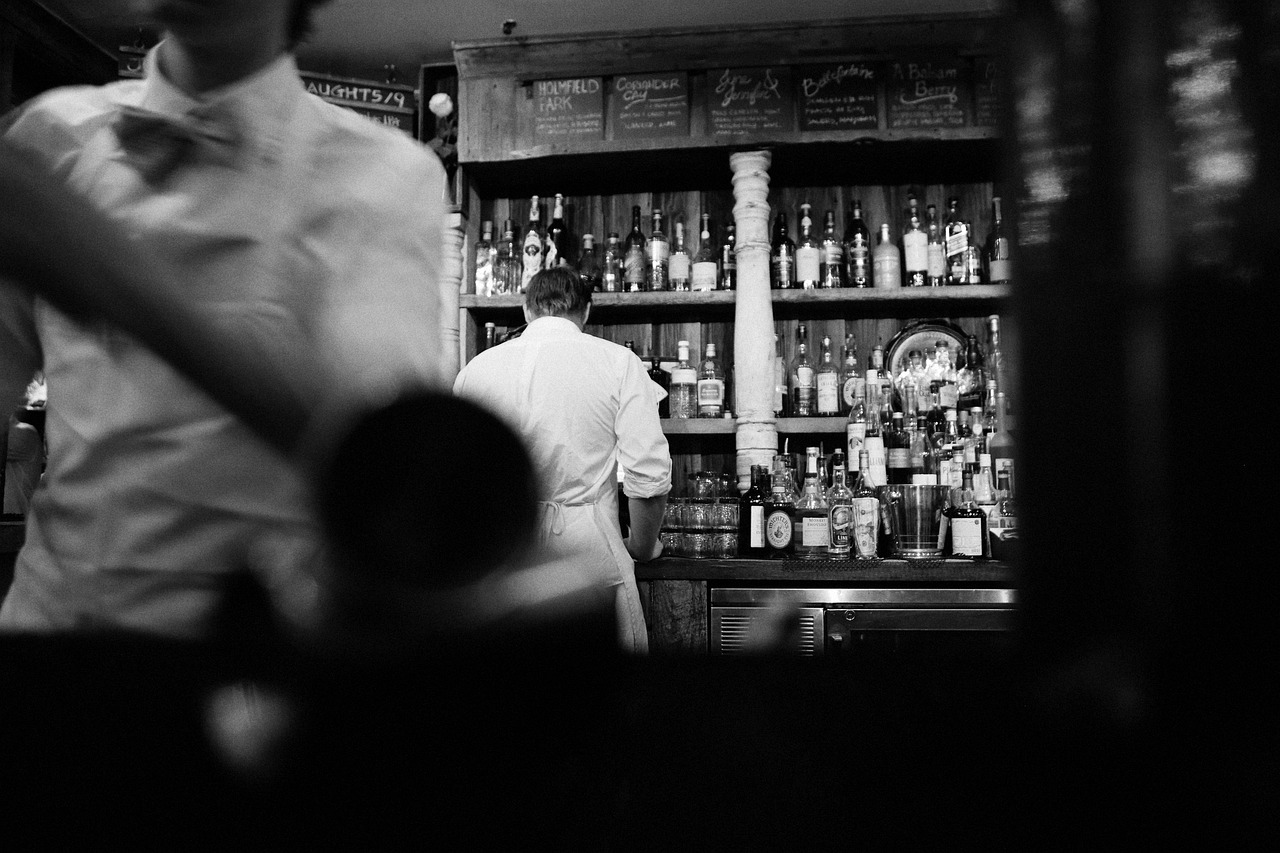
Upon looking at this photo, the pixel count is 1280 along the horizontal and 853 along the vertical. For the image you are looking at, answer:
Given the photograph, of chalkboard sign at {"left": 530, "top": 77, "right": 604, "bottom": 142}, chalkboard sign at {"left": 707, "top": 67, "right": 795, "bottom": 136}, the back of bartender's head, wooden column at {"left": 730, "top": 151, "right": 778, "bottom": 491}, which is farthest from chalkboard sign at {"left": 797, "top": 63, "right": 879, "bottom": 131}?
the back of bartender's head

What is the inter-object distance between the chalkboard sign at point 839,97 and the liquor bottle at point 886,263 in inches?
13.9

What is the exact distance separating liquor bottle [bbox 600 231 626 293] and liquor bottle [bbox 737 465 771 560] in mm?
803

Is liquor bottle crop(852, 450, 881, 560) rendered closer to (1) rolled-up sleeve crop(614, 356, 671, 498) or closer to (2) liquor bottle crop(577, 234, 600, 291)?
(1) rolled-up sleeve crop(614, 356, 671, 498)

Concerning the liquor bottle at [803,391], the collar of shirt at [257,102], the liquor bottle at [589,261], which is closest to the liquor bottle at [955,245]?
the liquor bottle at [803,391]

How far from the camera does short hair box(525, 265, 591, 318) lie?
2135 mm

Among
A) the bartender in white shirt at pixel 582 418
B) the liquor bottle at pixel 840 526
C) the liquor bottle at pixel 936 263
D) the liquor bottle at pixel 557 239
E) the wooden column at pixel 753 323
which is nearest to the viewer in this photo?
the bartender in white shirt at pixel 582 418

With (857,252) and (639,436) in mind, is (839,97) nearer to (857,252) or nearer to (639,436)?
(857,252)

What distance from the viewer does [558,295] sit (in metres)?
2.13

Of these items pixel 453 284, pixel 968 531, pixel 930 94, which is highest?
pixel 930 94

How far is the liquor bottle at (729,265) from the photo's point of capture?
9.35 feet

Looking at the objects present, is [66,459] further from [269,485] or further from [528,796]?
[528,796]

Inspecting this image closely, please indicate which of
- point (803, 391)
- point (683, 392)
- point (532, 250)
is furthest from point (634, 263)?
point (803, 391)

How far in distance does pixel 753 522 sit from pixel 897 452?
57cm

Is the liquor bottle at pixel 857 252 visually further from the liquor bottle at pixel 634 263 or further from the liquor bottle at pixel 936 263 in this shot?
the liquor bottle at pixel 634 263
